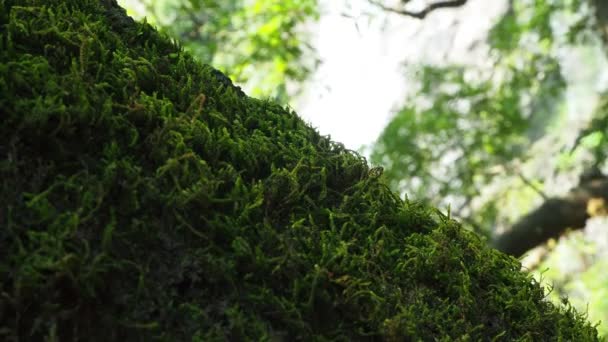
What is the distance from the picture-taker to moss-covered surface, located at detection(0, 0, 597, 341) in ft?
2.81

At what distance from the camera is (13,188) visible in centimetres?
90

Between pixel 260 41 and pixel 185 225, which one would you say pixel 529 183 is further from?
pixel 185 225

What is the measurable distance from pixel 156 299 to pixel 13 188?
0.31m

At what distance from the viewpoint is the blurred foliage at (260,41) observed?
5809 millimetres

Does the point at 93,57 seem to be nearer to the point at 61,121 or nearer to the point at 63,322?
the point at 61,121

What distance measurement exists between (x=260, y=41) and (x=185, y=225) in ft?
16.4

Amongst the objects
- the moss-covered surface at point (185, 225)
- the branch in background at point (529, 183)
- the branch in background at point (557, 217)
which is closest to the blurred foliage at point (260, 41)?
the branch in background at point (557, 217)

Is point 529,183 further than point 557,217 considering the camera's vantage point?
Yes

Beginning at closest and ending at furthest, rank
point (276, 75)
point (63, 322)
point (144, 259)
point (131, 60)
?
1. point (63, 322)
2. point (144, 259)
3. point (131, 60)
4. point (276, 75)

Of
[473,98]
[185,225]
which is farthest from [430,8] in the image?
[185,225]

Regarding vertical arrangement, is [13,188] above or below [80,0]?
below

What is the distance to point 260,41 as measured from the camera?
5766 millimetres

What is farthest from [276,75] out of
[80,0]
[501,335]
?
[501,335]

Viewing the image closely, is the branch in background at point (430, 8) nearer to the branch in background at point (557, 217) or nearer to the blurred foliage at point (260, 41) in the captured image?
the blurred foliage at point (260, 41)
